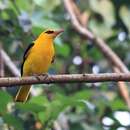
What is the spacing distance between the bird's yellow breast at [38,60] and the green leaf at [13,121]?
0.50 m

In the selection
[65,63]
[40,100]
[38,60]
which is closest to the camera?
[38,60]

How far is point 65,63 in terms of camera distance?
24.9ft

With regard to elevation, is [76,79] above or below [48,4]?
above

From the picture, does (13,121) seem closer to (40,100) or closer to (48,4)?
(40,100)

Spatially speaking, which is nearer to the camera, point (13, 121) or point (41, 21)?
point (13, 121)

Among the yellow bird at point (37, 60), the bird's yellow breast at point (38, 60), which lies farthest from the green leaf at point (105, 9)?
the bird's yellow breast at point (38, 60)

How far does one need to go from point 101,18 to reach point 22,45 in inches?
41.9

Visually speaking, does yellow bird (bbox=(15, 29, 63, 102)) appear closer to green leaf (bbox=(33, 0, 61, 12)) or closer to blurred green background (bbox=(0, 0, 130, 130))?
blurred green background (bbox=(0, 0, 130, 130))

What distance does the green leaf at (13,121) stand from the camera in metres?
4.79

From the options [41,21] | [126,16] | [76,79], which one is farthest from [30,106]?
[126,16]

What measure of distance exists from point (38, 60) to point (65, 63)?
2.52 m

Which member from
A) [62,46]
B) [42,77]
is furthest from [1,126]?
[62,46]

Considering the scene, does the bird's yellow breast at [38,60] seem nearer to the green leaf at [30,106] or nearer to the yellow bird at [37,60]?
the yellow bird at [37,60]

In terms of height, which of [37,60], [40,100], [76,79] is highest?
[76,79]
